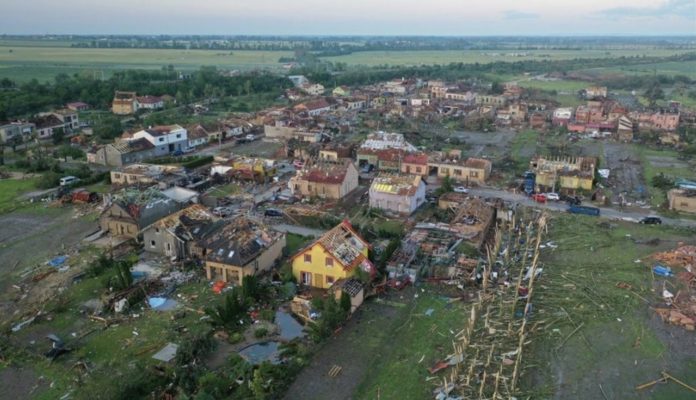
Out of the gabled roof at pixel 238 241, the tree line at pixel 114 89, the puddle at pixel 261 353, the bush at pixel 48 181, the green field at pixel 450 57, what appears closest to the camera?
the puddle at pixel 261 353

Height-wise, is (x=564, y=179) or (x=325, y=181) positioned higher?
(x=325, y=181)

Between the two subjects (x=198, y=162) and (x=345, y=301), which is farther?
(x=198, y=162)

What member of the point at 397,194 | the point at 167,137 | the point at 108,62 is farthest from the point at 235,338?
the point at 108,62

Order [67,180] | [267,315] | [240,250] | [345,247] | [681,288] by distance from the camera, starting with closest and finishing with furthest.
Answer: [267,315] → [681,288] → [345,247] → [240,250] → [67,180]

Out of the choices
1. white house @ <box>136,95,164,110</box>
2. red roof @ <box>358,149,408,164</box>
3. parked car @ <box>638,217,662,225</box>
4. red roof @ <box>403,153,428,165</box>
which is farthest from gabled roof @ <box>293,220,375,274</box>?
white house @ <box>136,95,164,110</box>

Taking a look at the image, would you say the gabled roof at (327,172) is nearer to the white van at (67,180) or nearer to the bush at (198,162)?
the bush at (198,162)

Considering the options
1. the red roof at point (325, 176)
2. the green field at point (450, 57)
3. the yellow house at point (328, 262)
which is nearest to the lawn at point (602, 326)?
the yellow house at point (328, 262)

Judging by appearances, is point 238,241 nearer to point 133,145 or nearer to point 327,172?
point 327,172
